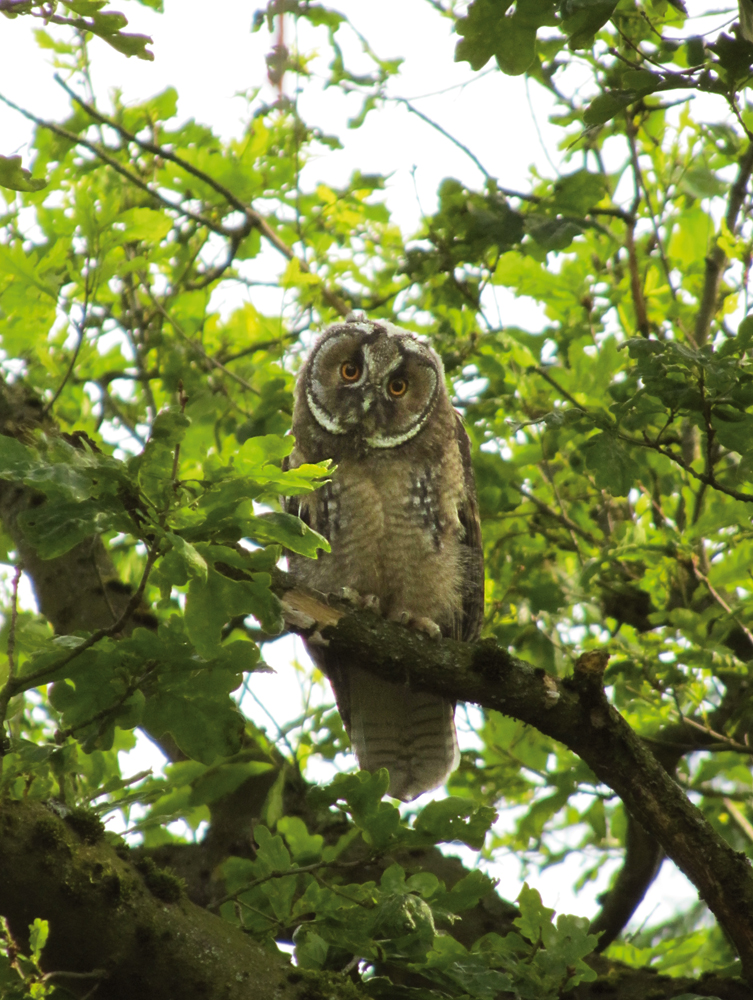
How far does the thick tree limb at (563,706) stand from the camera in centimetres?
285

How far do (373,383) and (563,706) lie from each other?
5.54 ft

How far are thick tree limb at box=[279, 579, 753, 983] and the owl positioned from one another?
1.01 meters

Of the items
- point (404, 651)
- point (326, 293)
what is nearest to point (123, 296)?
point (326, 293)

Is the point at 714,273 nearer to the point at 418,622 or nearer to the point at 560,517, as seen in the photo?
the point at 560,517

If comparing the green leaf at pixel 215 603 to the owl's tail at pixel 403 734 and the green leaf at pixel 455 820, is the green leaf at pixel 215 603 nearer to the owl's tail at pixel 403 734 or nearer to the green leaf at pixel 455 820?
the green leaf at pixel 455 820

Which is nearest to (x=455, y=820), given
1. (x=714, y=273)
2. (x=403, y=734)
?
(x=403, y=734)

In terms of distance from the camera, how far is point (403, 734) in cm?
430

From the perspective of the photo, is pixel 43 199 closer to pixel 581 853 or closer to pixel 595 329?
pixel 595 329

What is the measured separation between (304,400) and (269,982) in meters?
2.43

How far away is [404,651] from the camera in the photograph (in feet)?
9.89

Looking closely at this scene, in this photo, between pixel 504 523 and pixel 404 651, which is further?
pixel 504 523

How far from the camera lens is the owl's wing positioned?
427cm

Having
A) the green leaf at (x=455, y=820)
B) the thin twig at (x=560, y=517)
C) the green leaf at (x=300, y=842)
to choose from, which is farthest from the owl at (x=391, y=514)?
the green leaf at (x=455, y=820)

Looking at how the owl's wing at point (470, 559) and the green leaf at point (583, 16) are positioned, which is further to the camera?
the owl's wing at point (470, 559)
